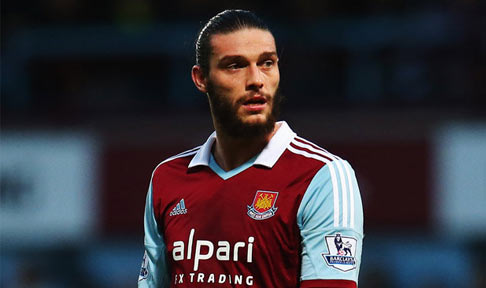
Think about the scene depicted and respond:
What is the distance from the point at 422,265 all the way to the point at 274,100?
6.82 meters

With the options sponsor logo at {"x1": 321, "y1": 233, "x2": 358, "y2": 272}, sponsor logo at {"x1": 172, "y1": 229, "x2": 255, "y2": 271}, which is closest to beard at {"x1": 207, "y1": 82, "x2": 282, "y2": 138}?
sponsor logo at {"x1": 172, "y1": 229, "x2": 255, "y2": 271}

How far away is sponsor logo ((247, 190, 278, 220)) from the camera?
12.6 feet

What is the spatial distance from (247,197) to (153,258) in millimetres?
494

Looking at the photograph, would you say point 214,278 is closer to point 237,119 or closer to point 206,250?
point 206,250

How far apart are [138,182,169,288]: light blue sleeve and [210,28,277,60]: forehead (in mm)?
708

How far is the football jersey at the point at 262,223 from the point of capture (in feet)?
12.3

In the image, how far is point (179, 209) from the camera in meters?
4.09

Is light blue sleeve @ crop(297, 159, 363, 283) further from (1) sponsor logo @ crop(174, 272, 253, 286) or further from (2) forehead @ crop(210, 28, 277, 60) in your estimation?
(2) forehead @ crop(210, 28, 277, 60)

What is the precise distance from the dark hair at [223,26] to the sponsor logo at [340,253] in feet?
2.78

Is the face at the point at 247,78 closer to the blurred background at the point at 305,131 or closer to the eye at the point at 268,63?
the eye at the point at 268,63

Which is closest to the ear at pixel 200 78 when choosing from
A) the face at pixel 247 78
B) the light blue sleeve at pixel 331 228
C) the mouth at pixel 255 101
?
the face at pixel 247 78

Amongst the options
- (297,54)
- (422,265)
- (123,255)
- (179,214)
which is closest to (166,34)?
(297,54)

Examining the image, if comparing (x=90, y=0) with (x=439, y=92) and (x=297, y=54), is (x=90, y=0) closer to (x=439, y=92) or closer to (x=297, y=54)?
(x=297, y=54)

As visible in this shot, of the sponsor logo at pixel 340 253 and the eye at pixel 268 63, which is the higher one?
the eye at pixel 268 63
